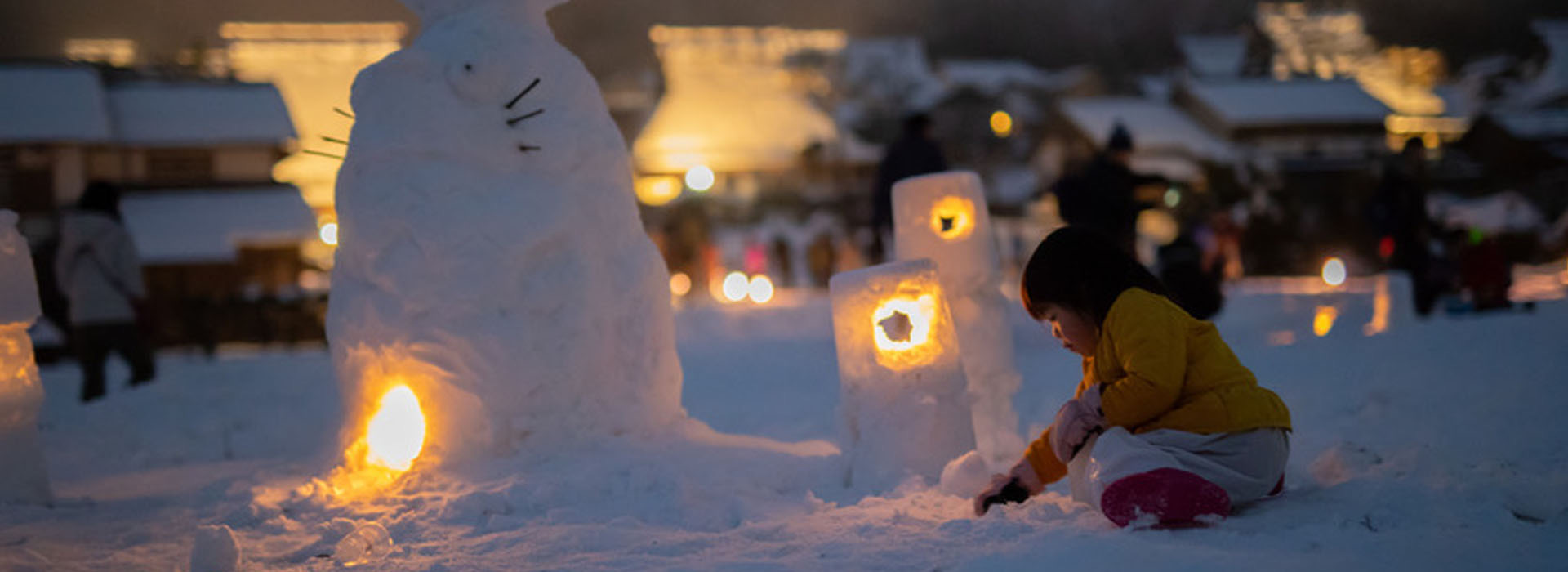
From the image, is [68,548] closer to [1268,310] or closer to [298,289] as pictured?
[1268,310]

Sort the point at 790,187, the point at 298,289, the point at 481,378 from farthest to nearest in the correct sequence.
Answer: the point at 790,187
the point at 298,289
the point at 481,378

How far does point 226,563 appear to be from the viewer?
9.21ft

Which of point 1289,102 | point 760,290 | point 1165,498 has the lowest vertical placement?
point 1165,498

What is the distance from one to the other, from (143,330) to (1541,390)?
8.58 metres

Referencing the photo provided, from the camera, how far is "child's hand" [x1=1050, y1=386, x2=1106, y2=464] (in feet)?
9.56

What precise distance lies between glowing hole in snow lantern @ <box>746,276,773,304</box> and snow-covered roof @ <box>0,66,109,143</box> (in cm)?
1051

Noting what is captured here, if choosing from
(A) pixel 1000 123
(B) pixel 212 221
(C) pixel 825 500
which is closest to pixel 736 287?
(B) pixel 212 221

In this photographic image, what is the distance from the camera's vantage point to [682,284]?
58.5 feet

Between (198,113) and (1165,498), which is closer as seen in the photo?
(1165,498)

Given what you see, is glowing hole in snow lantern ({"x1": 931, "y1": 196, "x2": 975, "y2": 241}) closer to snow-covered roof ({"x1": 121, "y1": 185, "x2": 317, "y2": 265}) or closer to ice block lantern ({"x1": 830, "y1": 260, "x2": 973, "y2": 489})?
ice block lantern ({"x1": 830, "y1": 260, "x2": 973, "y2": 489})

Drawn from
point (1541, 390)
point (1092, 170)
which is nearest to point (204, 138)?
point (1092, 170)

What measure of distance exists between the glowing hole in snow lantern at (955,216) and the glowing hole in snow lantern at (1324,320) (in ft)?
18.3

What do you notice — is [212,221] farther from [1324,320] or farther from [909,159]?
[1324,320]

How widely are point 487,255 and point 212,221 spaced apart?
17.3 meters
